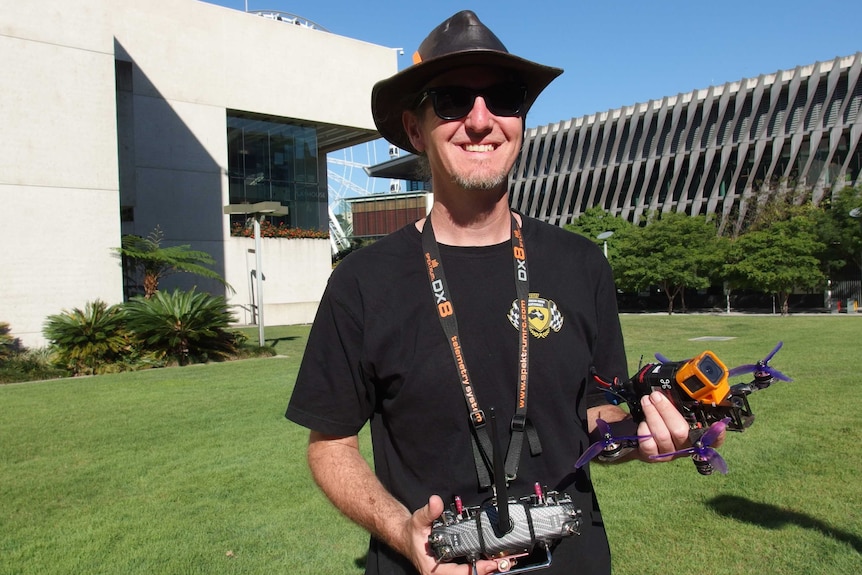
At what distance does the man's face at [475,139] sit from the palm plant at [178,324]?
15.5 m

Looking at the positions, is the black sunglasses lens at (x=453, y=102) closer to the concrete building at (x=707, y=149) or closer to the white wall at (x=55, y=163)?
the white wall at (x=55, y=163)

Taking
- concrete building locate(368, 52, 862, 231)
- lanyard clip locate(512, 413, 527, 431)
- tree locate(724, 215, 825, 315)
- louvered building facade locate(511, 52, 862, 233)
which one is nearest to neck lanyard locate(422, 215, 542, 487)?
lanyard clip locate(512, 413, 527, 431)

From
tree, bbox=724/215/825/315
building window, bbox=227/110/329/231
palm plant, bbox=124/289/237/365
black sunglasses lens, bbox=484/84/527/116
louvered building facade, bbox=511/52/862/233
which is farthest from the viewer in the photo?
louvered building facade, bbox=511/52/862/233

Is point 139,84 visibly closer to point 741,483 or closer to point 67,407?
point 67,407

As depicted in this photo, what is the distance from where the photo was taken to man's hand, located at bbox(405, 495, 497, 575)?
1530 millimetres

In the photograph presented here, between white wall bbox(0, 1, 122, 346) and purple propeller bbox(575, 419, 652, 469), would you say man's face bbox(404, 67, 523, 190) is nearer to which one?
purple propeller bbox(575, 419, 652, 469)

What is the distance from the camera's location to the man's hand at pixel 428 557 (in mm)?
1530

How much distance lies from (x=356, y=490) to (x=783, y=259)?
138ft

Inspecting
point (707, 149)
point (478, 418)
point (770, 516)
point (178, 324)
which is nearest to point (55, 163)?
point (178, 324)

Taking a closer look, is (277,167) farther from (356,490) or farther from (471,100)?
(356,490)

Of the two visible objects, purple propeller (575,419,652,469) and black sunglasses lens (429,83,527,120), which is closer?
purple propeller (575,419,652,469)

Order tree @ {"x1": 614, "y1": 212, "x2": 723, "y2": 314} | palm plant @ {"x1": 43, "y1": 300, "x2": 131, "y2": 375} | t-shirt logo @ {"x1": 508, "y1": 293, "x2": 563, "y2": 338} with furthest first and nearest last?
tree @ {"x1": 614, "y1": 212, "x2": 723, "y2": 314} < palm plant @ {"x1": 43, "y1": 300, "x2": 131, "y2": 375} < t-shirt logo @ {"x1": 508, "y1": 293, "x2": 563, "y2": 338}

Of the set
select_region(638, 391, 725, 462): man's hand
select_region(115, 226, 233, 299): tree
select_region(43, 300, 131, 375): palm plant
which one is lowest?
select_region(43, 300, 131, 375): palm plant

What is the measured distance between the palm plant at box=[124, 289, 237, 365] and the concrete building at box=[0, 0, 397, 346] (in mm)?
2398
